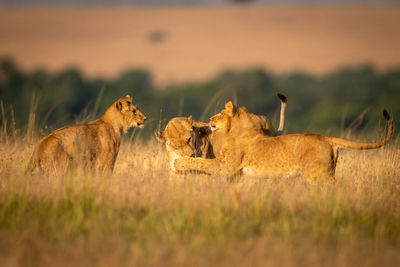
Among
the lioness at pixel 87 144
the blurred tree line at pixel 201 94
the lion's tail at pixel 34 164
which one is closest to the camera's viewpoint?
the lion's tail at pixel 34 164

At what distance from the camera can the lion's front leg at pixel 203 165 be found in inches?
320

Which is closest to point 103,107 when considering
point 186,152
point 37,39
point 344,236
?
point 186,152

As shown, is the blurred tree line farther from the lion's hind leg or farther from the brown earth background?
the lion's hind leg

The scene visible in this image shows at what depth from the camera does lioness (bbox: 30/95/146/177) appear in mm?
7922

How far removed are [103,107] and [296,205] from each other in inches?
1338

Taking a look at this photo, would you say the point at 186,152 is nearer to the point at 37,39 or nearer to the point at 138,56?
the point at 138,56

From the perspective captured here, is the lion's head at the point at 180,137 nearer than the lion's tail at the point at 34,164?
No

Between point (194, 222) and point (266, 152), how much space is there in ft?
6.50

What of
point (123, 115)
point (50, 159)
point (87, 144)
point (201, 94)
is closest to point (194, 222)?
point (50, 159)

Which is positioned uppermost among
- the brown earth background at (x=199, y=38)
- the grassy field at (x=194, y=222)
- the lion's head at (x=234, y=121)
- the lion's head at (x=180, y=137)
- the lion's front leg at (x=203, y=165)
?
the brown earth background at (x=199, y=38)

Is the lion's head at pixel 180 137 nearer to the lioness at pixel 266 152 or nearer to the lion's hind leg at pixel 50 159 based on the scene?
the lioness at pixel 266 152

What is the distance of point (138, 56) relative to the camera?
247ft

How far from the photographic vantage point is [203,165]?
821cm

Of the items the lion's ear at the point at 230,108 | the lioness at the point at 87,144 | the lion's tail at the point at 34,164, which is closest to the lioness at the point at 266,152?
the lion's ear at the point at 230,108
